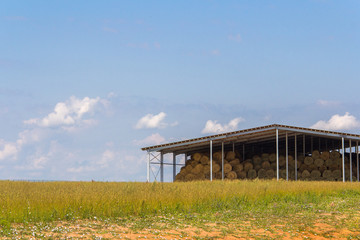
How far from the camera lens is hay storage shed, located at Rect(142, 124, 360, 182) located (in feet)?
110

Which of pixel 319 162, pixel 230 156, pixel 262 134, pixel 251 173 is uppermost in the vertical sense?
pixel 262 134

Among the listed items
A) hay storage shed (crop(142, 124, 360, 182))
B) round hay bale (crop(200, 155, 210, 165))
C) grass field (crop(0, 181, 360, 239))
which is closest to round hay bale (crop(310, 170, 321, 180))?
hay storage shed (crop(142, 124, 360, 182))

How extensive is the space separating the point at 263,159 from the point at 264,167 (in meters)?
0.75

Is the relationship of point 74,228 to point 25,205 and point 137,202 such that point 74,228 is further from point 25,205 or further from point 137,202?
point 137,202

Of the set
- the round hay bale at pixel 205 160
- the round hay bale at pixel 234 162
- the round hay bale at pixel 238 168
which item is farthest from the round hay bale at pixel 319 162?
the round hay bale at pixel 205 160

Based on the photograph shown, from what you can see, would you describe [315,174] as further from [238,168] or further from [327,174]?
[238,168]

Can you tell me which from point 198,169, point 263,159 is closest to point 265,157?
point 263,159

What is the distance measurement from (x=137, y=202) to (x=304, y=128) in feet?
63.1

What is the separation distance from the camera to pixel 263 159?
3781cm

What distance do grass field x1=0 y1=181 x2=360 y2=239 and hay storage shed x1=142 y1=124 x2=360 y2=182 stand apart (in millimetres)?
14928

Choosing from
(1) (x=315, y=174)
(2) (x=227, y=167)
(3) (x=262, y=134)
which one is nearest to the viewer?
(3) (x=262, y=134)

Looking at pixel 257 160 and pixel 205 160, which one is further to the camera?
pixel 205 160

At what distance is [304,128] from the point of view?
30859mm

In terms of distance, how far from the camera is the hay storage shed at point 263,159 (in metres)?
33.5
